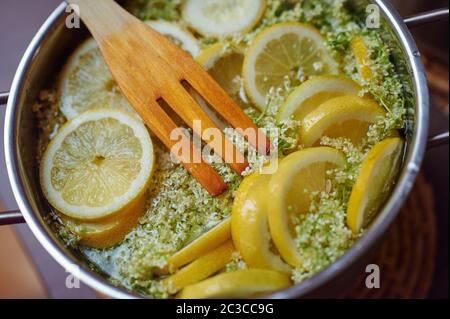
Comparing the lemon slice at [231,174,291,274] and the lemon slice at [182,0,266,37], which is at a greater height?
the lemon slice at [182,0,266,37]

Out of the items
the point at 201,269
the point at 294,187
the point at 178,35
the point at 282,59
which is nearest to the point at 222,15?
the point at 178,35

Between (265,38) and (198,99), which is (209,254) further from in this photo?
(265,38)

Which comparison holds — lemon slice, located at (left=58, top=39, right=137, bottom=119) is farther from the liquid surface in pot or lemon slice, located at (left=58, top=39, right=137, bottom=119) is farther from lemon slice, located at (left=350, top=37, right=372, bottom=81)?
lemon slice, located at (left=350, top=37, right=372, bottom=81)

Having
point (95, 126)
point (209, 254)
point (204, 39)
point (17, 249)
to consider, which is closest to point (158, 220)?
point (209, 254)

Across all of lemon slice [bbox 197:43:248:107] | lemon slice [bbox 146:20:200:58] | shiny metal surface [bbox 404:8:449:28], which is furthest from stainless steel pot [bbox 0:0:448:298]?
lemon slice [bbox 197:43:248:107]

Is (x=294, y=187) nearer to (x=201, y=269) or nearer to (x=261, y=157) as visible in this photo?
(x=261, y=157)
